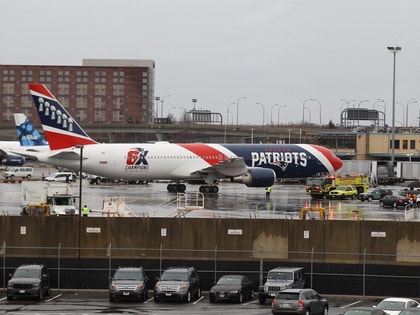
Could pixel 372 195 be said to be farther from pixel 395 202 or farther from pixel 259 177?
pixel 259 177

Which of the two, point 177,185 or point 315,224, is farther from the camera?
point 177,185

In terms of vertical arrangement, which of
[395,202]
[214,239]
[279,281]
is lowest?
[279,281]

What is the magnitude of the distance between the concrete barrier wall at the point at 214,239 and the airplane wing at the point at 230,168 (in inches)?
1253

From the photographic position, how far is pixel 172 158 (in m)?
71.3

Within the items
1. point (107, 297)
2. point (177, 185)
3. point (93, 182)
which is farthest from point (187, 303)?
point (93, 182)

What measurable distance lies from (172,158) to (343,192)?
12.9 meters

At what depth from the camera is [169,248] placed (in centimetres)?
3800

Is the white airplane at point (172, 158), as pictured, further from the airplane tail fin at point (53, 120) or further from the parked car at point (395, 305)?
the parked car at point (395, 305)

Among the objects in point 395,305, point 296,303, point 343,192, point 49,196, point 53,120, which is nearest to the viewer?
point 395,305

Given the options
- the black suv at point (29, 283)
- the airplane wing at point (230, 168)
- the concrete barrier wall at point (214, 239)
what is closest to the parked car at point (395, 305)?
the concrete barrier wall at point (214, 239)

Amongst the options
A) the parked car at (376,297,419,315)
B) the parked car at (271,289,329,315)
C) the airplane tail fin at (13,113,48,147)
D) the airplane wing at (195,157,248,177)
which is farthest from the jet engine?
→ the airplane tail fin at (13,113,48,147)

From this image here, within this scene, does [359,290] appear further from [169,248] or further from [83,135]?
[83,135]

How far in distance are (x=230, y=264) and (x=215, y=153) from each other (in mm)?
36055

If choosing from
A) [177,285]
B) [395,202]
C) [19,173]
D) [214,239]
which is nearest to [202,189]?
[395,202]
